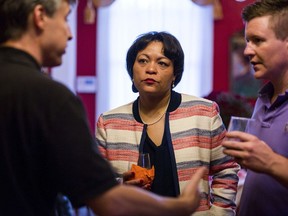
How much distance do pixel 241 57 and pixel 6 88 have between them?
581 centimetres

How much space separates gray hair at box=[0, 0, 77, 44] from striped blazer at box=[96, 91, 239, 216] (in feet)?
3.18

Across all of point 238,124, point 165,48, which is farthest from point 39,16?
point 165,48

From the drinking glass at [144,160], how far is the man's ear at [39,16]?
811 millimetres

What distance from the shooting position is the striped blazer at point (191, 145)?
228 centimetres

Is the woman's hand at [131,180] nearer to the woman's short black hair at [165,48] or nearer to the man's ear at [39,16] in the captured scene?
the woman's short black hair at [165,48]

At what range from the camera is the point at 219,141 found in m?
2.33

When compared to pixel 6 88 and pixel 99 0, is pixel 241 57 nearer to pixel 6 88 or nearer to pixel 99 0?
pixel 99 0

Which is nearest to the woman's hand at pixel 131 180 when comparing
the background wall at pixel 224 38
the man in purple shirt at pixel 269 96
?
the man in purple shirt at pixel 269 96

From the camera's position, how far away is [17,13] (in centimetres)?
146

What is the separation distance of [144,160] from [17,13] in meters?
0.87

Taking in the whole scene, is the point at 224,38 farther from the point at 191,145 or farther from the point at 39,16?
the point at 39,16

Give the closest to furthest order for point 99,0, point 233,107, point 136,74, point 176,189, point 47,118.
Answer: point 47,118
point 176,189
point 136,74
point 233,107
point 99,0

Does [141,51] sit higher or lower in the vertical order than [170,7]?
lower

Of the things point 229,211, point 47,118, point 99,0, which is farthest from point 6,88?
point 99,0
